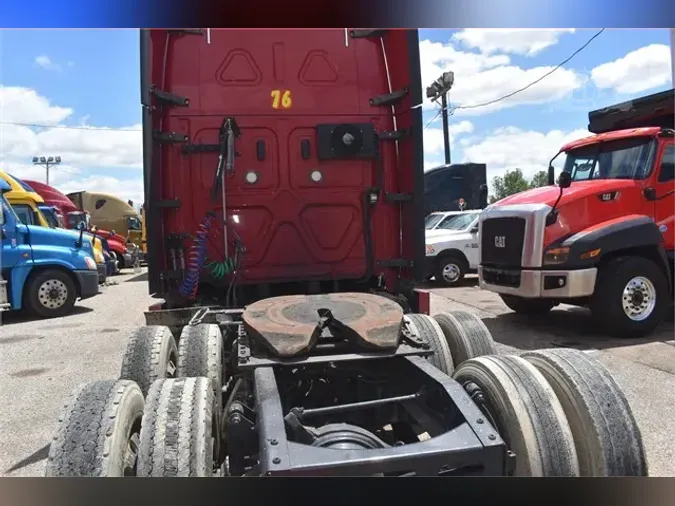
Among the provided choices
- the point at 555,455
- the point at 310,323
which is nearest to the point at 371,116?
the point at 310,323

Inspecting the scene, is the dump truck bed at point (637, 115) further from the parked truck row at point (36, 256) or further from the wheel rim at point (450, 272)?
the parked truck row at point (36, 256)

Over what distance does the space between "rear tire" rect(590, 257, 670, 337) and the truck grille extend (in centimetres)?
113

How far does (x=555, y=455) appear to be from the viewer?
2451 millimetres

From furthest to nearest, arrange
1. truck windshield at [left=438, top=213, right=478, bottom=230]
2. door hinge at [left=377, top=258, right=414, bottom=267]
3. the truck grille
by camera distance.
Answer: truck windshield at [left=438, top=213, right=478, bottom=230] < the truck grille < door hinge at [left=377, top=258, right=414, bottom=267]

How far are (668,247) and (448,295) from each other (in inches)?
203

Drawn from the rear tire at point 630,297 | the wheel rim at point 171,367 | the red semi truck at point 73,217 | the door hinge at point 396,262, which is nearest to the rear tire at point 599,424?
the wheel rim at point 171,367

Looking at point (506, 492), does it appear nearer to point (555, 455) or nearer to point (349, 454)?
point (555, 455)

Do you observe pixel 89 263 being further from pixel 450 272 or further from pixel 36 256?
pixel 450 272

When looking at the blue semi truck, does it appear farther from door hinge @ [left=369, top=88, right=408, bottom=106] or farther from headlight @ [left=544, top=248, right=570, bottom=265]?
headlight @ [left=544, top=248, right=570, bottom=265]

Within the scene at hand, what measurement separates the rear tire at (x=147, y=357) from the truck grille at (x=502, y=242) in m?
5.62

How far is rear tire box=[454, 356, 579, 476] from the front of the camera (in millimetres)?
2444

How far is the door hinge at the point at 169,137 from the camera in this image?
4.89 meters

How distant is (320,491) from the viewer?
88.1 inches

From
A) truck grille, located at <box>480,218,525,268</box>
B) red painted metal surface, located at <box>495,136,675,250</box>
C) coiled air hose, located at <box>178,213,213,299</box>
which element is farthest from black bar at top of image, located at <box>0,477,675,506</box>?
truck grille, located at <box>480,218,525,268</box>
